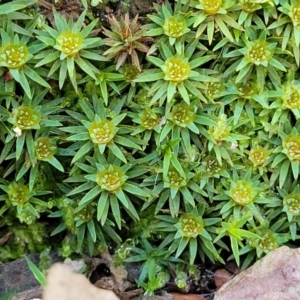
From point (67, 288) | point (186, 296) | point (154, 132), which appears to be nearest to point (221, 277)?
point (186, 296)

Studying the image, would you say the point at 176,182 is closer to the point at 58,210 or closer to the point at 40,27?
the point at 58,210

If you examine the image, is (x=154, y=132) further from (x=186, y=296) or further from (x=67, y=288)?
(x=67, y=288)

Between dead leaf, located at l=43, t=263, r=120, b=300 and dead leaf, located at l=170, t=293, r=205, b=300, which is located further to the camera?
dead leaf, located at l=170, t=293, r=205, b=300

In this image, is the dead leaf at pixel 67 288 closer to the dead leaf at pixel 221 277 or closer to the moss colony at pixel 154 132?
the moss colony at pixel 154 132

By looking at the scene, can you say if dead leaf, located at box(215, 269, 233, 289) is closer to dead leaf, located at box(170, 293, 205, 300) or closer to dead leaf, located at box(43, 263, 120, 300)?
dead leaf, located at box(170, 293, 205, 300)

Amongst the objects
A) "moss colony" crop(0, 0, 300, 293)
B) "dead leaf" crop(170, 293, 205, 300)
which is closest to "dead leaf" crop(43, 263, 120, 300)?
"moss colony" crop(0, 0, 300, 293)

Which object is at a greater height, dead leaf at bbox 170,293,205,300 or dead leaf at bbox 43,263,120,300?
dead leaf at bbox 43,263,120,300

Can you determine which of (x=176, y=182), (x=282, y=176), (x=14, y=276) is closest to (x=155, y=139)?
(x=176, y=182)

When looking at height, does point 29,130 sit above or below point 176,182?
above

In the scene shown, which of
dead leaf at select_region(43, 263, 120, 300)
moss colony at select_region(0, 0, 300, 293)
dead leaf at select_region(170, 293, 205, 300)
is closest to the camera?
dead leaf at select_region(43, 263, 120, 300)
